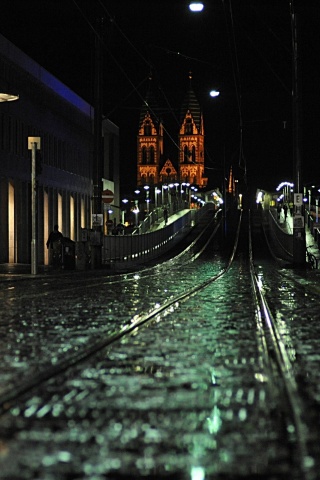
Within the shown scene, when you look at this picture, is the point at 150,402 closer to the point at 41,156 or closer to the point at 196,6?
the point at 196,6

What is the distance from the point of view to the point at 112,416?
623 cm

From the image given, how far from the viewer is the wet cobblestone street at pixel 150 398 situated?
4.94 meters

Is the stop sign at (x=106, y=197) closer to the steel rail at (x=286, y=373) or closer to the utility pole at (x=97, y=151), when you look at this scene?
the utility pole at (x=97, y=151)

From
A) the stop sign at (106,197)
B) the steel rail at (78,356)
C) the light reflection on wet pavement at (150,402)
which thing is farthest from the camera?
the stop sign at (106,197)

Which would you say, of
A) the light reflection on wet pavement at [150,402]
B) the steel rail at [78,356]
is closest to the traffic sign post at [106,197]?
the steel rail at [78,356]

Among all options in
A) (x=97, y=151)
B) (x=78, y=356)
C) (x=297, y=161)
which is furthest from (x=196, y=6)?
(x=78, y=356)

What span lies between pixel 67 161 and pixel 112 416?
52.1m

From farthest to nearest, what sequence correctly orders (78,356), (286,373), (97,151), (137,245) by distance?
(137,245)
(97,151)
(78,356)
(286,373)

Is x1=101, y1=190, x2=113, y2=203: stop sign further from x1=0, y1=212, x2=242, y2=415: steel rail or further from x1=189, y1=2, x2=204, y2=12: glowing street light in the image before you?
x1=0, y1=212, x2=242, y2=415: steel rail

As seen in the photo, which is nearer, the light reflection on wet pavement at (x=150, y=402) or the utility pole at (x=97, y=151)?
the light reflection on wet pavement at (x=150, y=402)

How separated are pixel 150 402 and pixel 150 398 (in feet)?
0.55

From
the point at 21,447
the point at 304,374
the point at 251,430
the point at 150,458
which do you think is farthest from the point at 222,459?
the point at 304,374

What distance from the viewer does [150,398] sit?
694 cm

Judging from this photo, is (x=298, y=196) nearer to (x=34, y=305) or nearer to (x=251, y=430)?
(x=34, y=305)
